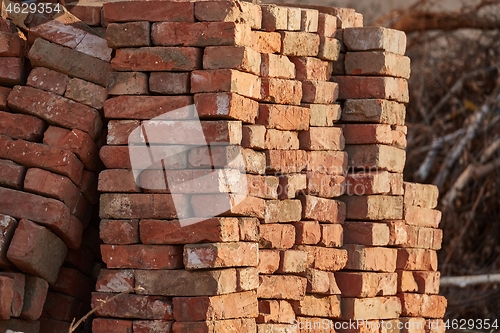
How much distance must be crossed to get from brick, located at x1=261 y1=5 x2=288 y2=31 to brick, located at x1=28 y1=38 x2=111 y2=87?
0.85 m

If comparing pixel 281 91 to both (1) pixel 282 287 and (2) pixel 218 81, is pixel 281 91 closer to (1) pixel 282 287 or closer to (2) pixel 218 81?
(2) pixel 218 81

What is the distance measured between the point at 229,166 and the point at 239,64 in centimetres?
49

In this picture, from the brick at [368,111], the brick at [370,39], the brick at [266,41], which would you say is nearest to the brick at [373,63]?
the brick at [370,39]

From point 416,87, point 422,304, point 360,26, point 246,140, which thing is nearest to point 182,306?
point 246,140

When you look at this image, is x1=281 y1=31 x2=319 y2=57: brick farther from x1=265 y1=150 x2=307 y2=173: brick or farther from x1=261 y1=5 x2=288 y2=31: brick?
x1=265 y1=150 x2=307 y2=173: brick

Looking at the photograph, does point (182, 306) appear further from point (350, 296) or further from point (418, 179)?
point (418, 179)

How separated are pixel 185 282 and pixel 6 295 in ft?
2.69

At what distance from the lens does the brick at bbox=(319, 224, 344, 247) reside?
15.4 feet

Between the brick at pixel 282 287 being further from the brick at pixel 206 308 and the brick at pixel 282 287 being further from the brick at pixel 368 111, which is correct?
the brick at pixel 368 111

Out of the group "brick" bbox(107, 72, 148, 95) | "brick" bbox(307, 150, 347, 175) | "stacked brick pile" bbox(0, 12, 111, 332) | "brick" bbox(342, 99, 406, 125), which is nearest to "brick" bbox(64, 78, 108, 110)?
"stacked brick pile" bbox(0, 12, 111, 332)

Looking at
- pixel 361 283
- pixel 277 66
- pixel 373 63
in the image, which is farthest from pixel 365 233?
pixel 277 66

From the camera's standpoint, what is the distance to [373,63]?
16.1 feet

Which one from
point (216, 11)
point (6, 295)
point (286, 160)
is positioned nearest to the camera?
point (6, 295)

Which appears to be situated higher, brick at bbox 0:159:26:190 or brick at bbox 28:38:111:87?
brick at bbox 28:38:111:87
